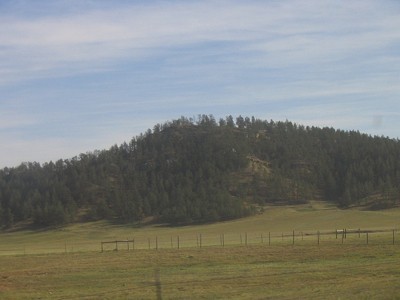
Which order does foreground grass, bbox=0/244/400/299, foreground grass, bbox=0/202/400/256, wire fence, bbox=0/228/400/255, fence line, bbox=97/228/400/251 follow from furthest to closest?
foreground grass, bbox=0/202/400/256 < fence line, bbox=97/228/400/251 < wire fence, bbox=0/228/400/255 < foreground grass, bbox=0/244/400/299

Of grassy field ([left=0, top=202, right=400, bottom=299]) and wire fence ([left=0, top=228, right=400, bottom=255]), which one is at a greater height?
grassy field ([left=0, top=202, right=400, bottom=299])

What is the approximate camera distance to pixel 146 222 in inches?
6639

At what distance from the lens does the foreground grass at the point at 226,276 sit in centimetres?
2969

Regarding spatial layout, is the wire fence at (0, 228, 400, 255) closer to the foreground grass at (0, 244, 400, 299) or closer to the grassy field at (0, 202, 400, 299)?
the grassy field at (0, 202, 400, 299)

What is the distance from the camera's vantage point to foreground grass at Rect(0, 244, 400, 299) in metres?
29.7

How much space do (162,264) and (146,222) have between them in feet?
390

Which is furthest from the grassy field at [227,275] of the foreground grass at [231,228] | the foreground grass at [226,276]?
the foreground grass at [231,228]

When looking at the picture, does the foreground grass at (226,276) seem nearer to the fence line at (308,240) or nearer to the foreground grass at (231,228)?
the fence line at (308,240)

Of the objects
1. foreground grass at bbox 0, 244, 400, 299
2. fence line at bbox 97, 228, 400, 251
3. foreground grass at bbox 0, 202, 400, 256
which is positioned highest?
foreground grass at bbox 0, 244, 400, 299

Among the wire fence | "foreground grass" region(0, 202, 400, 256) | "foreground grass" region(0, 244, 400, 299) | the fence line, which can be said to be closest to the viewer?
Answer: "foreground grass" region(0, 244, 400, 299)

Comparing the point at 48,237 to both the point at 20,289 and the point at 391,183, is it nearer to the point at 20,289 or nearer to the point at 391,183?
the point at 391,183

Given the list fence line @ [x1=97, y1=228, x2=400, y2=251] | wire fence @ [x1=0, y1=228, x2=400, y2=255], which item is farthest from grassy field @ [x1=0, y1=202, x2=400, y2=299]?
wire fence @ [x1=0, y1=228, x2=400, y2=255]

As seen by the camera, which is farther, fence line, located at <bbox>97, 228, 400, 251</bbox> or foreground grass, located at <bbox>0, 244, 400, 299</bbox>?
fence line, located at <bbox>97, 228, 400, 251</bbox>

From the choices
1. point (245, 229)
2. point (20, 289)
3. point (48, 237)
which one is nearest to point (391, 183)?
point (245, 229)
